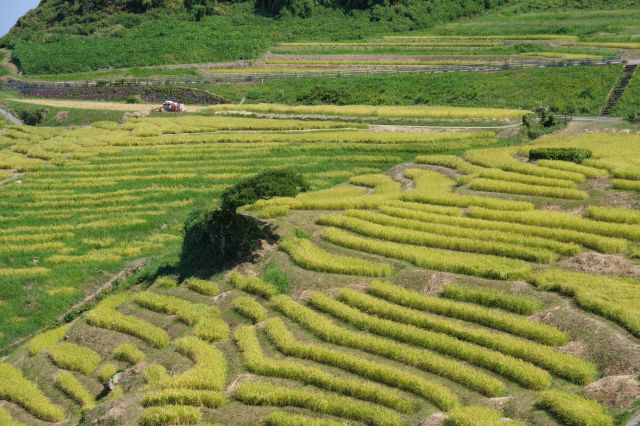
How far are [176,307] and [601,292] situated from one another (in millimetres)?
18709

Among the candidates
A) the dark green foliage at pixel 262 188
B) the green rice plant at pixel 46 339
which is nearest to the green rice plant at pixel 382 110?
the dark green foliage at pixel 262 188

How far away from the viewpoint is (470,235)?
37031mm

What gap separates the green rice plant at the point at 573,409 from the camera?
836 inches

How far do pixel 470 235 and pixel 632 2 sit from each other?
99022 millimetres

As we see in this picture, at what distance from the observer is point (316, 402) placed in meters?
25.0

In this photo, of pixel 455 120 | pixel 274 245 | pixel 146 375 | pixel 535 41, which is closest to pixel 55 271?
pixel 274 245

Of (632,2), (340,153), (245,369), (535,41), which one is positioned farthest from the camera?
(632,2)

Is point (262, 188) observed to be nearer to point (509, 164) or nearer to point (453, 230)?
point (453, 230)

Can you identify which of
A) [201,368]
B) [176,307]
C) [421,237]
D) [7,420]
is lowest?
[7,420]

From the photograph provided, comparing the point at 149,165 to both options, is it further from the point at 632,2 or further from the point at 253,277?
the point at 632,2

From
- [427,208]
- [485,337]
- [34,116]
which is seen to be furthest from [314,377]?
[34,116]

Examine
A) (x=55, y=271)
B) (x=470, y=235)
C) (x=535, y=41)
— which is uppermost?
(x=535, y=41)

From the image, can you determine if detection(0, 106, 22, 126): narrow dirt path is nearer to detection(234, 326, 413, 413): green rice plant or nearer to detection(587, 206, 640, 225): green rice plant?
detection(234, 326, 413, 413): green rice plant

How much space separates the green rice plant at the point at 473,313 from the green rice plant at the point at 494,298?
0.36m
